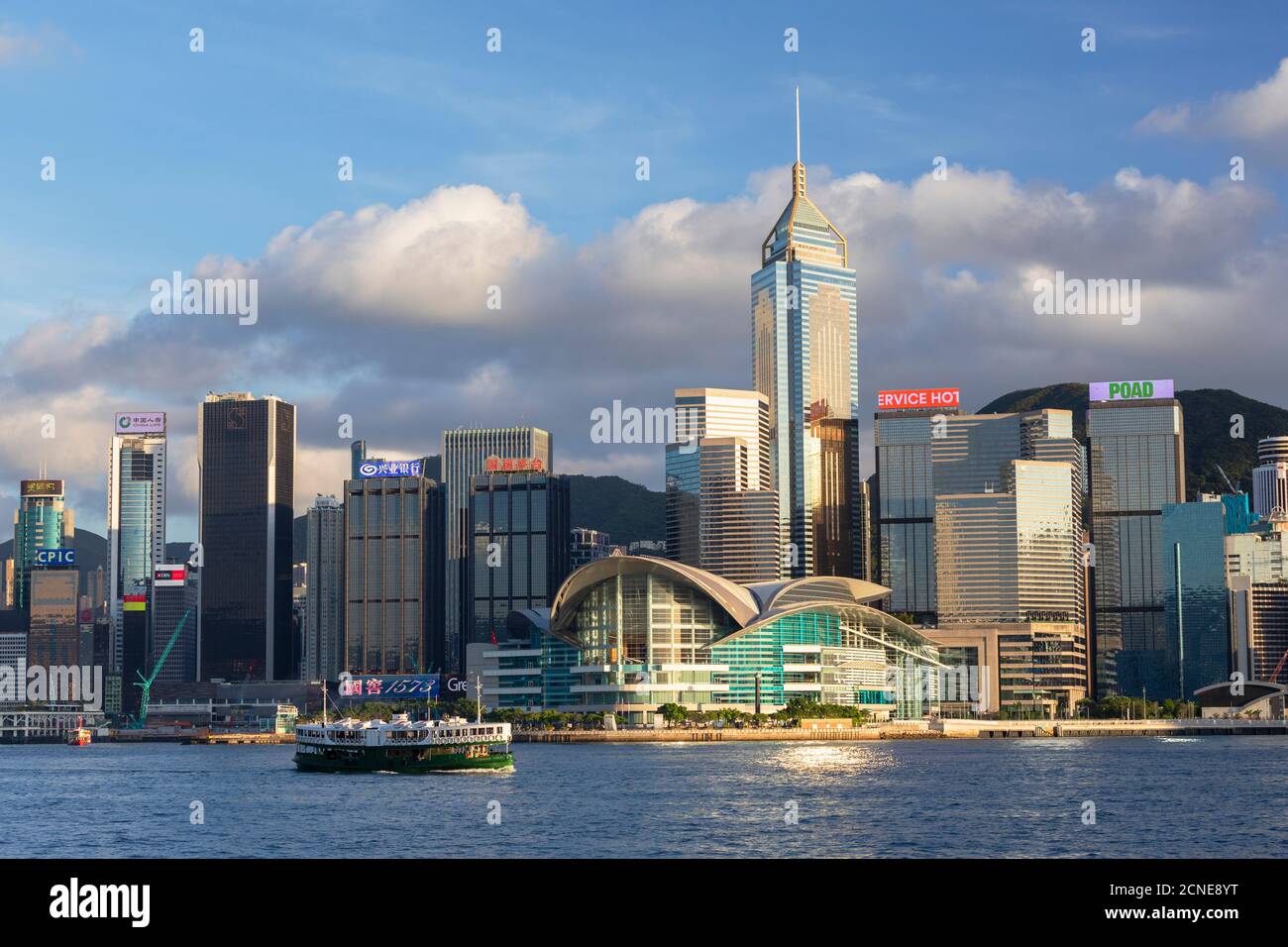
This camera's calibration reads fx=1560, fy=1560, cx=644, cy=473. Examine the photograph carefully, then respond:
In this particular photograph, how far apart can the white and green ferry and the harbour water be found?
253 cm

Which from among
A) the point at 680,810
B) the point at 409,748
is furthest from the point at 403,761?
the point at 680,810

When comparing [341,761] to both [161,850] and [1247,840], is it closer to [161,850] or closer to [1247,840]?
[161,850]

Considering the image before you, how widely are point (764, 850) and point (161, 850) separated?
25272mm

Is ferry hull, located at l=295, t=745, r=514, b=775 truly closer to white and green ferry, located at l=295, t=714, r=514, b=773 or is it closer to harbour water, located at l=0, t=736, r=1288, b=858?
white and green ferry, located at l=295, t=714, r=514, b=773

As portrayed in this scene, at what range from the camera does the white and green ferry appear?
381 feet

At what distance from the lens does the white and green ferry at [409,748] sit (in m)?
116

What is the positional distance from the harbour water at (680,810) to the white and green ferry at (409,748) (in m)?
2.53

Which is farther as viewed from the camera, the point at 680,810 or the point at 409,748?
the point at 409,748

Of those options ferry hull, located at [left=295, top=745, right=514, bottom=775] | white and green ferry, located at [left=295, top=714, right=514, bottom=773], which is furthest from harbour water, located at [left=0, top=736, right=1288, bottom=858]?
white and green ferry, located at [left=295, top=714, right=514, bottom=773]

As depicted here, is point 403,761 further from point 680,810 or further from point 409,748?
point 680,810

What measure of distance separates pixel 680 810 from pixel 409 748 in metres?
43.5

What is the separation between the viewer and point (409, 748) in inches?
4584
